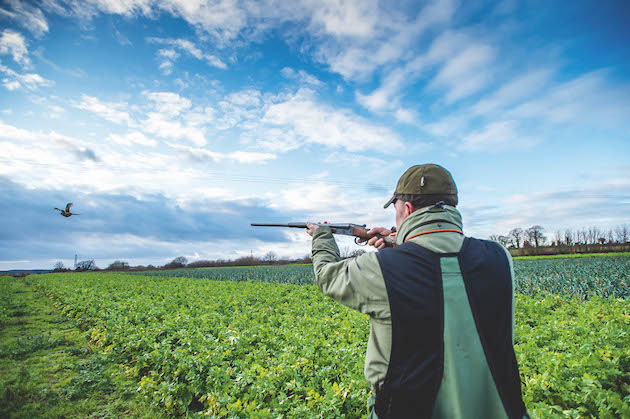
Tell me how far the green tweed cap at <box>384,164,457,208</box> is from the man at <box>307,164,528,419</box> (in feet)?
0.61

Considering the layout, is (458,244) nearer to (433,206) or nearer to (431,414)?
(433,206)

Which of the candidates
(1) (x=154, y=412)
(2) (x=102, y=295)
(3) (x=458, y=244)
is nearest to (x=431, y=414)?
(3) (x=458, y=244)

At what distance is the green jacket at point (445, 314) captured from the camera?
1.65 m

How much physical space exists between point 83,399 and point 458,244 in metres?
7.59

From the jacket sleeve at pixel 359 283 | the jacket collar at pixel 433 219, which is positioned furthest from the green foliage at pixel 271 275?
the jacket collar at pixel 433 219

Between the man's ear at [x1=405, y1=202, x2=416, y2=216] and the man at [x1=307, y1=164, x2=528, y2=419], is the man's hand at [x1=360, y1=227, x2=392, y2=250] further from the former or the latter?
the man at [x1=307, y1=164, x2=528, y2=419]

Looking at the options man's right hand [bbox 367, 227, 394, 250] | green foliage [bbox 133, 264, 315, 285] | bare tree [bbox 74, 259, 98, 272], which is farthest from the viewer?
bare tree [bbox 74, 259, 98, 272]

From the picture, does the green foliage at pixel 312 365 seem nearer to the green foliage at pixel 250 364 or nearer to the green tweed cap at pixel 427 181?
the green foliage at pixel 250 364

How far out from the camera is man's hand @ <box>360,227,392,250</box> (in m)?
3.05

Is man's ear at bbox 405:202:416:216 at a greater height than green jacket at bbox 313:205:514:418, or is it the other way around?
man's ear at bbox 405:202:416:216

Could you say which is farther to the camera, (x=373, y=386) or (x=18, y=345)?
(x=18, y=345)

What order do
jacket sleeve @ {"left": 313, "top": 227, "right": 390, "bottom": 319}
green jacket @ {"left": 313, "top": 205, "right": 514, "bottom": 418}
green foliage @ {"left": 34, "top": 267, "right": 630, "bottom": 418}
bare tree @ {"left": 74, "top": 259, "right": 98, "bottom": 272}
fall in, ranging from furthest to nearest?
1. bare tree @ {"left": 74, "top": 259, "right": 98, "bottom": 272}
2. green foliage @ {"left": 34, "top": 267, "right": 630, "bottom": 418}
3. jacket sleeve @ {"left": 313, "top": 227, "right": 390, "bottom": 319}
4. green jacket @ {"left": 313, "top": 205, "right": 514, "bottom": 418}

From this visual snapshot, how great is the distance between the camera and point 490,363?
5.49 feet

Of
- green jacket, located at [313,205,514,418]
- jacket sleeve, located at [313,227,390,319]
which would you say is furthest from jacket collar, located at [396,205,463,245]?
jacket sleeve, located at [313,227,390,319]
